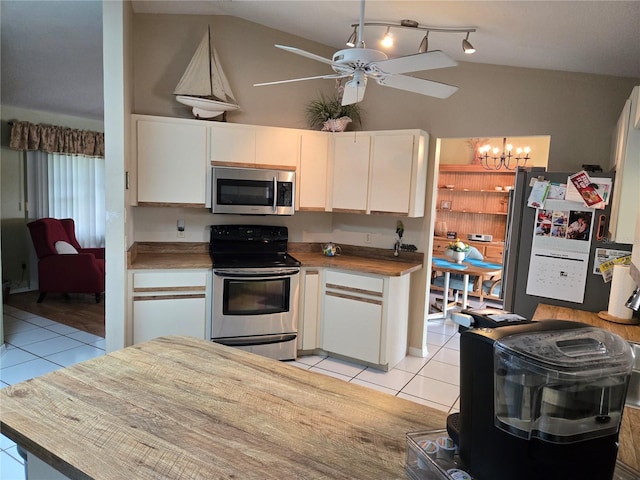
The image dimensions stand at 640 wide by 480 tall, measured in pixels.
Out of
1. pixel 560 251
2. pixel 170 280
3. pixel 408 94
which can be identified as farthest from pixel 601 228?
pixel 170 280

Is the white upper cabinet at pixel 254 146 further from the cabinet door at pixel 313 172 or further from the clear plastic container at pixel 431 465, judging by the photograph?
the clear plastic container at pixel 431 465

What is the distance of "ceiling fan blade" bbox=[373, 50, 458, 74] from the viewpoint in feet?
6.18

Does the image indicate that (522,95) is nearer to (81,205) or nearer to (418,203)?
(418,203)

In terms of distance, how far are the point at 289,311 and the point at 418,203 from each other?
154 cm

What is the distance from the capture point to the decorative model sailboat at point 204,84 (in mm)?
3592

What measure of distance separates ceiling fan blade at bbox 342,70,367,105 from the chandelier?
446 cm

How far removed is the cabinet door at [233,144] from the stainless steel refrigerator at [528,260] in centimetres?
224

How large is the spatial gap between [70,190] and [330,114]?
460cm

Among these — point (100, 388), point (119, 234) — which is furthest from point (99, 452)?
point (119, 234)

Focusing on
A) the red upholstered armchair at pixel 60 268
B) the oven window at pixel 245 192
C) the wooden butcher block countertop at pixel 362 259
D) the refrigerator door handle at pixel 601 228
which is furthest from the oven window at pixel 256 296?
the red upholstered armchair at pixel 60 268

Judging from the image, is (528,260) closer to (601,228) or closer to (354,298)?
(601,228)

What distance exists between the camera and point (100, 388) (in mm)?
1309

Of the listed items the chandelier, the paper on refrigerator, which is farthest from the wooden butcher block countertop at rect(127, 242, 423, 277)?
the chandelier

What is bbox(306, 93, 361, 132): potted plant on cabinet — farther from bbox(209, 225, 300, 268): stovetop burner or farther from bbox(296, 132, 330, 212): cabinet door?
bbox(209, 225, 300, 268): stovetop burner
